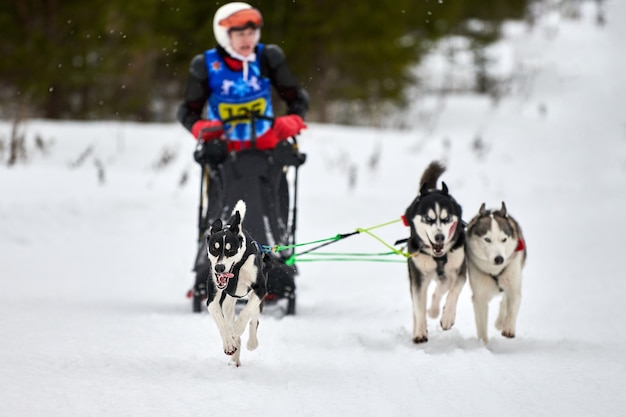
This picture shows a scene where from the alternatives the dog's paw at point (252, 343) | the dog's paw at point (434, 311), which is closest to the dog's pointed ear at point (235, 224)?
the dog's paw at point (252, 343)

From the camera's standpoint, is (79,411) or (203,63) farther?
(203,63)

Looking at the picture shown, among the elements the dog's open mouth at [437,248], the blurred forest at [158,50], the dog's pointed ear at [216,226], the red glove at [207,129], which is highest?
the blurred forest at [158,50]

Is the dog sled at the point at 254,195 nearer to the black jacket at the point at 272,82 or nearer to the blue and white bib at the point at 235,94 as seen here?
the blue and white bib at the point at 235,94

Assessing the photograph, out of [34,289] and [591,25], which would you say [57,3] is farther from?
[591,25]

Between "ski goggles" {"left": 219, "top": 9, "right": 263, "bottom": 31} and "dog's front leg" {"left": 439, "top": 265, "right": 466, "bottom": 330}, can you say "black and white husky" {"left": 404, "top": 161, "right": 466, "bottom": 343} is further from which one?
"ski goggles" {"left": 219, "top": 9, "right": 263, "bottom": 31}

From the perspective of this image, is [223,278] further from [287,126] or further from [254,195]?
[287,126]

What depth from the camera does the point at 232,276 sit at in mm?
3246

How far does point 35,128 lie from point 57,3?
321 centimetres

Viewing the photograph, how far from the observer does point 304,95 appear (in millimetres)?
5414

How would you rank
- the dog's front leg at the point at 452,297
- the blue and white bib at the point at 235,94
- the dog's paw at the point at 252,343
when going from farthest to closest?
the blue and white bib at the point at 235,94 < the dog's front leg at the point at 452,297 < the dog's paw at the point at 252,343

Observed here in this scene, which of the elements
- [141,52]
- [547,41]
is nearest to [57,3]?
[141,52]

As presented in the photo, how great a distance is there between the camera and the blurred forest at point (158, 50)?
13383 mm

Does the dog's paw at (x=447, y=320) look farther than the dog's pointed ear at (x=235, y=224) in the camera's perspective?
Yes

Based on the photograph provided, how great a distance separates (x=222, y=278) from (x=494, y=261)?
4.60 ft
